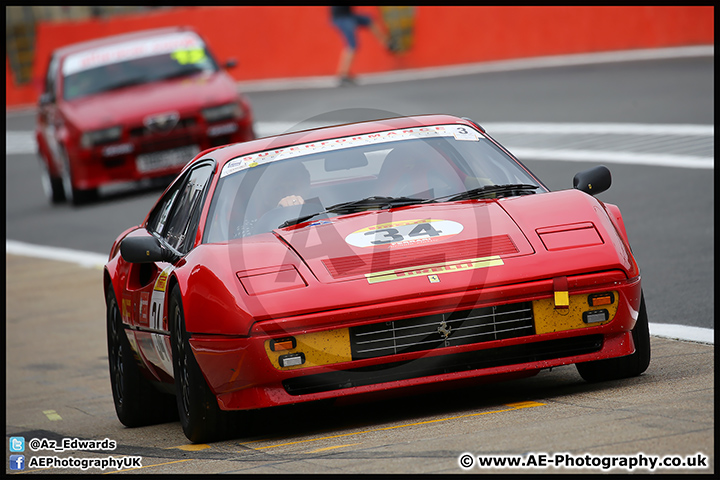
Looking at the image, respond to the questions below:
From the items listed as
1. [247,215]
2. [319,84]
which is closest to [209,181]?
[247,215]

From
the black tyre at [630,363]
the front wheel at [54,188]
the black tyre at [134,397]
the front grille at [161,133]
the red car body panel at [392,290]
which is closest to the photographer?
the red car body panel at [392,290]

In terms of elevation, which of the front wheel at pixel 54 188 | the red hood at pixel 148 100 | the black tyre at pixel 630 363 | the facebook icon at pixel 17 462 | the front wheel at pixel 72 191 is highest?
the black tyre at pixel 630 363

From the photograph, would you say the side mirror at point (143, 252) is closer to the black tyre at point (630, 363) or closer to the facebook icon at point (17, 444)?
the facebook icon at point (17, 444)

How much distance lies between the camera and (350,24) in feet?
86.1

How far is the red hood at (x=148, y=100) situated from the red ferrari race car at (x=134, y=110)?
0.01 meters

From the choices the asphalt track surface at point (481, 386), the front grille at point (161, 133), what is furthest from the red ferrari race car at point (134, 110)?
the asphalt track surface at point (481, 386)

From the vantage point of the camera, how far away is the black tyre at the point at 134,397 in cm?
709

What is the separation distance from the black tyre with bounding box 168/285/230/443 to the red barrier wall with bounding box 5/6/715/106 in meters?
16.3

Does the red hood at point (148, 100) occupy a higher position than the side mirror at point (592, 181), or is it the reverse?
the side mirror at point (592, 181)

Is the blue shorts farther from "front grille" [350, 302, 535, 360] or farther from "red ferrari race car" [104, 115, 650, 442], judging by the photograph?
"front grille" [350, 302, 535, 360]

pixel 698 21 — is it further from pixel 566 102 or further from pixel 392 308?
pixel 392 308

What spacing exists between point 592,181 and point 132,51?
1207cm

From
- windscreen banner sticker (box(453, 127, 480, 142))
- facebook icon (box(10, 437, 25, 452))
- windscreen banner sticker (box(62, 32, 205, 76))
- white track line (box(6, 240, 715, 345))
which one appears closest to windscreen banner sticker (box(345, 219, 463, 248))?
windscreen banner sticker (box(453, 127, 480, 142))

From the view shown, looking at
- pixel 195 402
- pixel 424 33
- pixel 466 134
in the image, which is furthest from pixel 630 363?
pixel 424 33
